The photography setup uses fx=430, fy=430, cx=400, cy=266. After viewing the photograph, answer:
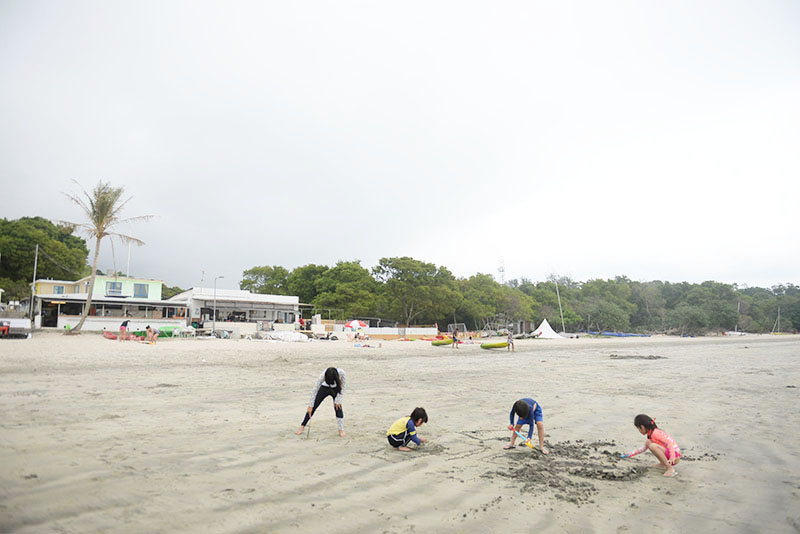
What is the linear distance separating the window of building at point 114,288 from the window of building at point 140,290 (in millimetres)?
1233

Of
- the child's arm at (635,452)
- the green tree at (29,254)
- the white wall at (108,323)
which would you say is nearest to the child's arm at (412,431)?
the child's arm at (635,452)

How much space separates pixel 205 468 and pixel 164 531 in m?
1.55

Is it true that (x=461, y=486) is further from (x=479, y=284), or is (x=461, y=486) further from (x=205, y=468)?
(x=479, y=284)

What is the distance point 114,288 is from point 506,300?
46925 mm

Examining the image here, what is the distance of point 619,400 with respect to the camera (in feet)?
33.5

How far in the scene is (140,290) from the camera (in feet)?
139

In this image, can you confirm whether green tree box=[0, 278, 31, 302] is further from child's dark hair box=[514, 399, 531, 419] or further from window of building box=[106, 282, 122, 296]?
child's dark hair box=[514, 399, 531, 419]

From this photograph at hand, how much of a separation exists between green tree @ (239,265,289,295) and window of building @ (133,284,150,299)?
82.1 feet

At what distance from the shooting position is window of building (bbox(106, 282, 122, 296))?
4091cm

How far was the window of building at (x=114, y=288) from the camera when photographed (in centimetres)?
4091

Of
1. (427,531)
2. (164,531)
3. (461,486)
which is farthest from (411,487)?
(164,531)

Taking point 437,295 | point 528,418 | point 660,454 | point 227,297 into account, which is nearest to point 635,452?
point 660,454

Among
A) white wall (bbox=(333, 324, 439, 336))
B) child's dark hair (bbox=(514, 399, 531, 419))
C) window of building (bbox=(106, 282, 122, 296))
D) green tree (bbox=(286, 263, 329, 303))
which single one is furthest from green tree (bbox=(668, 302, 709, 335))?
child's dark hair (bbox=(514, 399, 531, 419))

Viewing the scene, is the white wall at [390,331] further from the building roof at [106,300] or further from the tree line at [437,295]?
the building roof at [106,300]
